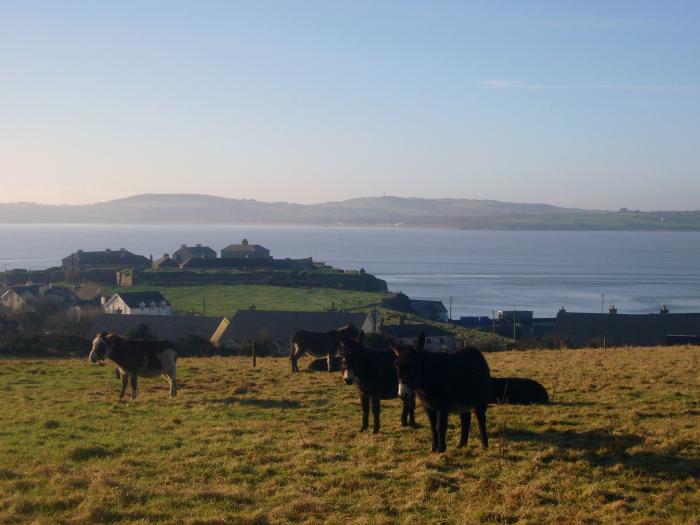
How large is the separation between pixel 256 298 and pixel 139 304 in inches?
Result: 562

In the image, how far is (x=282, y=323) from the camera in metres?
48.6

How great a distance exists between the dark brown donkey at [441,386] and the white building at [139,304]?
57.0 metres

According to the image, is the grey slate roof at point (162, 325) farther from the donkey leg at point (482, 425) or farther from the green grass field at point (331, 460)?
the donkey leg at point (482, 425)

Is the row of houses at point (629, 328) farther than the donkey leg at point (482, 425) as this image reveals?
Yes

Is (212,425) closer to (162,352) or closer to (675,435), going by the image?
(162,352)

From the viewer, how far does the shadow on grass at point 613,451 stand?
10641 millimetres

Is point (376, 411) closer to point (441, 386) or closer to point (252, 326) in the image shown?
point (441, 386)

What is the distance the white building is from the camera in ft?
220

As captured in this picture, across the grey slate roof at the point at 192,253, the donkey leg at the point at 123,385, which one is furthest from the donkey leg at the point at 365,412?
the grey slate roof at the point at 192,253

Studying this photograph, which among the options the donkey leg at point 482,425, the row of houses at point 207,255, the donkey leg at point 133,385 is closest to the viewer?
the donkey leg at point 482,425

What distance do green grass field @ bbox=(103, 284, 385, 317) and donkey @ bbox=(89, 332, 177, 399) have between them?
151ft

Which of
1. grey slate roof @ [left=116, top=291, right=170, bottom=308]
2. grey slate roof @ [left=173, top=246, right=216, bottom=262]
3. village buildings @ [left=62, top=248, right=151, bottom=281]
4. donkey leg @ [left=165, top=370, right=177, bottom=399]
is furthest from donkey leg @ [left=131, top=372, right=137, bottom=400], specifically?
grey slate roof @ [left=173, top=246, right=216, bottom=262]

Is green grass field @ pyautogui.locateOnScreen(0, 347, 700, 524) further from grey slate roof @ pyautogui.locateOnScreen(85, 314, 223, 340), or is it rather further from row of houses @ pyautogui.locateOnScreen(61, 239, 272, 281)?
row of houses @ pyautogui.locateOnScreen(61, 239, 272, 281)

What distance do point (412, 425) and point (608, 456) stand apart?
3.75m
